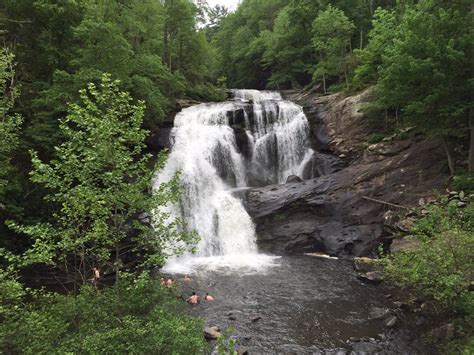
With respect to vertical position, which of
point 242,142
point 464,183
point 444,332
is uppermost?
point 242,142

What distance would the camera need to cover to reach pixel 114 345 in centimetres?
544

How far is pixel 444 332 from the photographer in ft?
→ 29.9

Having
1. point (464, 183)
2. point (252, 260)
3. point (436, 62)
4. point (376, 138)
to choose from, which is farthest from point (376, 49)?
point (252, 260)

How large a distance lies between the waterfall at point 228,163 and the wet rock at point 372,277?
509 cm

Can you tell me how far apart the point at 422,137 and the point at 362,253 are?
333 inches

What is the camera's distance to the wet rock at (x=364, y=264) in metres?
15.3

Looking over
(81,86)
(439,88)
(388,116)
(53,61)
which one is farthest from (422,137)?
(53,61)

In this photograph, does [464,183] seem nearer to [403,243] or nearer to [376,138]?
[403,243]

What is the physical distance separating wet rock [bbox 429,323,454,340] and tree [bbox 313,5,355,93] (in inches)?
1030

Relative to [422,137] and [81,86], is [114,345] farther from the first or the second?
[422,137]

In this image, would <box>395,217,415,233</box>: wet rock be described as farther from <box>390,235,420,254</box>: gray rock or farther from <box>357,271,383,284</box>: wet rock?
<box>357,271,383,284</box>: wet rock

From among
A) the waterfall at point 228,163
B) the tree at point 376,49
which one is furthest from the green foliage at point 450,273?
the tree at point 376,49

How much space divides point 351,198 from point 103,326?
16935 millimetres

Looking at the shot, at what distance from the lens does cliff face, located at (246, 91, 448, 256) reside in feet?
59.6
